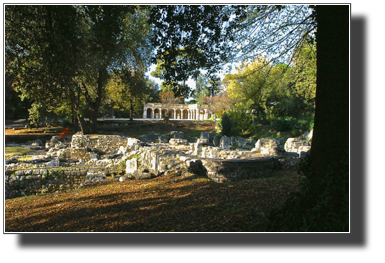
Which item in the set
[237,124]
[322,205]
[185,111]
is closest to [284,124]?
[237,124]

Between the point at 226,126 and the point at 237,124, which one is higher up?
the point at 237,124

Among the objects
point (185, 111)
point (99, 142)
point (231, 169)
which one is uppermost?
point (185, 111)

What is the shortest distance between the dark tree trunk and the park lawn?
1583 mm

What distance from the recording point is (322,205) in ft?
11.1

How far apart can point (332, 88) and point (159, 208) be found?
403cm

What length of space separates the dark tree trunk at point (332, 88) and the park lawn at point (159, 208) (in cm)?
158

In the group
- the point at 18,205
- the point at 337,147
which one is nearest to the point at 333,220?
the point at 337,147

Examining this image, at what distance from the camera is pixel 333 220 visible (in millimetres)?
3270

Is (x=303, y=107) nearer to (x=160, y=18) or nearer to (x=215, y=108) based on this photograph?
(x=215, y=108)

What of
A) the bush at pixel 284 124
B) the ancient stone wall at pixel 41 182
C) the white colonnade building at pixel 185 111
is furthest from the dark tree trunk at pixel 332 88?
the white colonnade building at pixel 185 111

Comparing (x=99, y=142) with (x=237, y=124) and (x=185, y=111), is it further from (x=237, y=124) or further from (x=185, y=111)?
(x=185, y=111)

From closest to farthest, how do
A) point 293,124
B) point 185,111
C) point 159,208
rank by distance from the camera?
point 159,208 → point 293,124 → point 185,111

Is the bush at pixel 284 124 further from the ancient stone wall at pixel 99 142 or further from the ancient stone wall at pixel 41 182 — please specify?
the ancient stone wall at pixel 41 182

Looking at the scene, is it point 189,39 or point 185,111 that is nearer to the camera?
point 189,39
